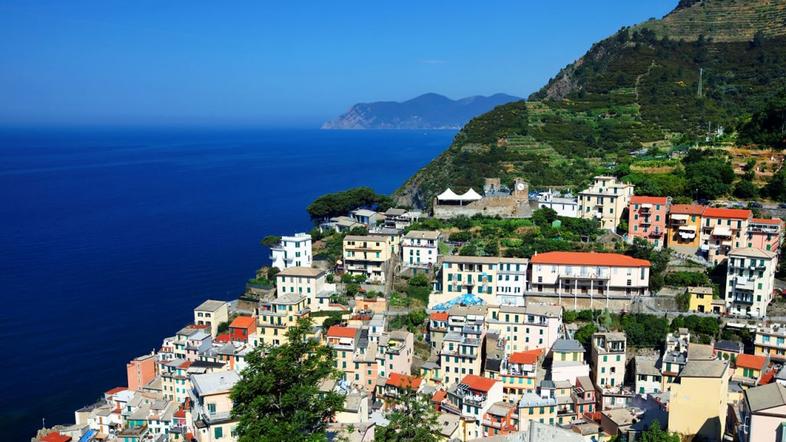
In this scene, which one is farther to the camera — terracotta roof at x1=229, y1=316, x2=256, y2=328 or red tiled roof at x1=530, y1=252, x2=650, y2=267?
terracotta roof at x1=229, y1=316, x2=256, y2=328

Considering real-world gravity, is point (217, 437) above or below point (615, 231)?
below

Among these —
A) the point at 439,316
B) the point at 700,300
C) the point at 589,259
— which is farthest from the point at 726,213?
the point at 439,316

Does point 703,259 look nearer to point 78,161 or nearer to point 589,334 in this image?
point 589,334

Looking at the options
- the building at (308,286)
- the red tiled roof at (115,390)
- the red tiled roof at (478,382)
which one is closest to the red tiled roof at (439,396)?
the red tiled roof at (478,382)

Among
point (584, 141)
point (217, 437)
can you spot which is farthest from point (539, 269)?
point (584, 141)

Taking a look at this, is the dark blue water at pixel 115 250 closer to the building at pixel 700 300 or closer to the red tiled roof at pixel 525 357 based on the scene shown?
the red tiled roof at pixel 525 357

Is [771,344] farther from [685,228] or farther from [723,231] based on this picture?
[685,228]

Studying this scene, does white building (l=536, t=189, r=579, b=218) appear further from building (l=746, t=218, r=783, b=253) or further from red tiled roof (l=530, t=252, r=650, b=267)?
building (l=746, t=218, r=783, b=253)

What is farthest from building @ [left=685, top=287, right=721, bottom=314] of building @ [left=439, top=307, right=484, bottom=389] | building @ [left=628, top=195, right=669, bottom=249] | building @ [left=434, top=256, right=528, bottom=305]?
building @ [left=439, top=307, right=484, bottom=389]
